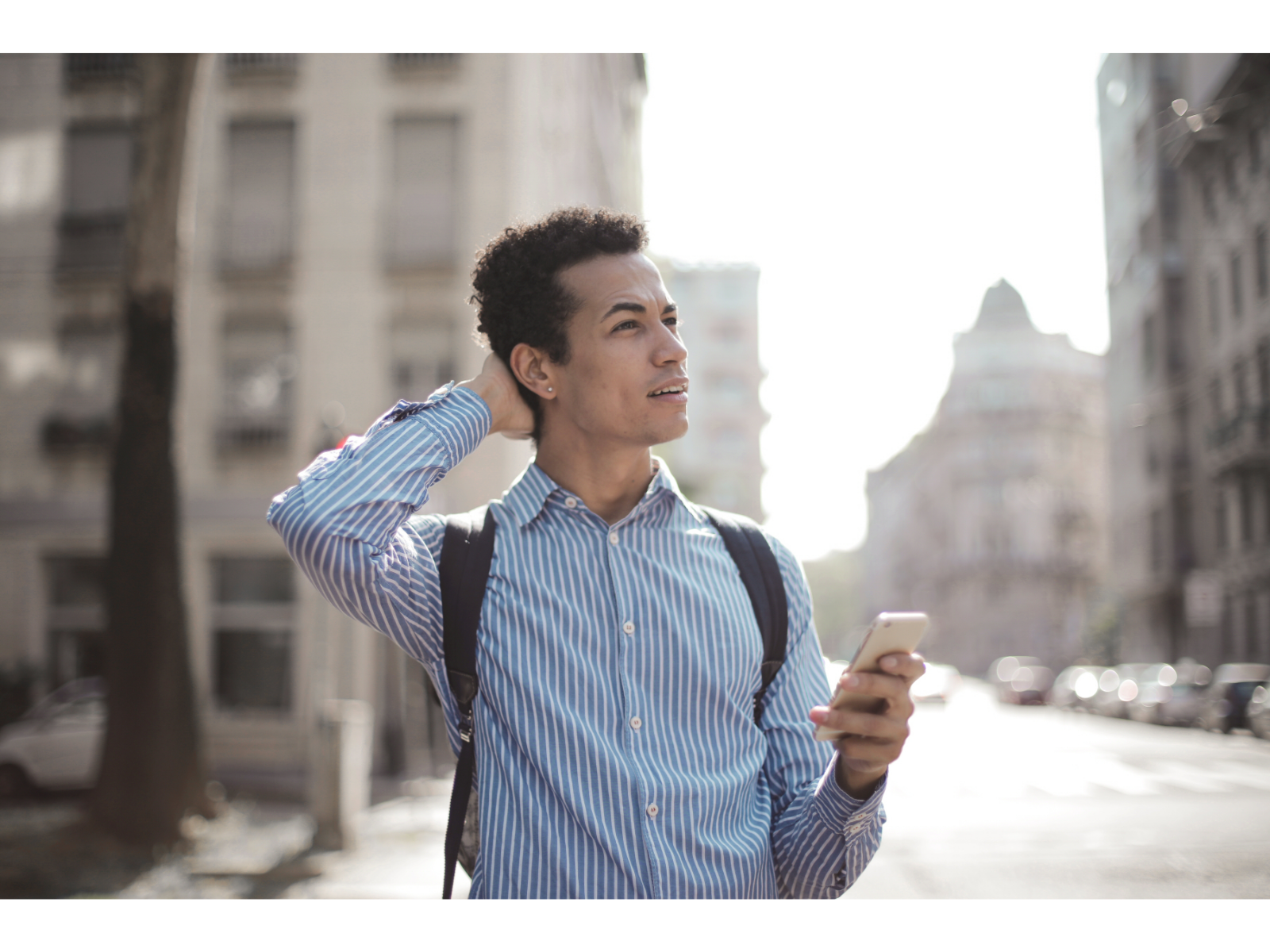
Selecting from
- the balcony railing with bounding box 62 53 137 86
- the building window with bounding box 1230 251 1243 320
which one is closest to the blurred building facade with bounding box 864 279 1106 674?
the building window with bounding box 1230 251 1243 320

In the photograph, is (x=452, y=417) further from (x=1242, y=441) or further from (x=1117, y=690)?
(x=1117, y=690)

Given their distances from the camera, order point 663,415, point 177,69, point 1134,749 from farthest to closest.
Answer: point 1134,749, point 177,69, point 663,415

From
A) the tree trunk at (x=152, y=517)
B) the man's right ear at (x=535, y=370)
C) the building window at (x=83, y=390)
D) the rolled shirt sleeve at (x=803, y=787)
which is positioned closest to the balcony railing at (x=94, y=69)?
the building window at (x=83, y=390)

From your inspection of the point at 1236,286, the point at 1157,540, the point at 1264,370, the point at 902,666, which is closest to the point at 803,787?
the point at 902,666

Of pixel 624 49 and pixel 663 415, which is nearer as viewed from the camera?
pixel 663 415

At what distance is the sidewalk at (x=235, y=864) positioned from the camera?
21.8ft

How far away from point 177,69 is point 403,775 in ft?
26.4

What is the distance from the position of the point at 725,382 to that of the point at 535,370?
58461mm

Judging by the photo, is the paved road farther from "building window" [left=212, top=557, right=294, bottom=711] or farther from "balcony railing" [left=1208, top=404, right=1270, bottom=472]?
"building window" [left=212, top=557, right=294, bottom=711]

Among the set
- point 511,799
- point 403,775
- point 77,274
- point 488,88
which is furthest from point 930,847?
point 77,274

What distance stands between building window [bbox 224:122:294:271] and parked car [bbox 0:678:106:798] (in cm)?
621

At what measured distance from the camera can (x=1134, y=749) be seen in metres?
16.5

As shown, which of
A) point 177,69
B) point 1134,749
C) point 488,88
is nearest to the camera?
point 177,69

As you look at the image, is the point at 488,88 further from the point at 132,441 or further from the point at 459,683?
the point at 459,683
